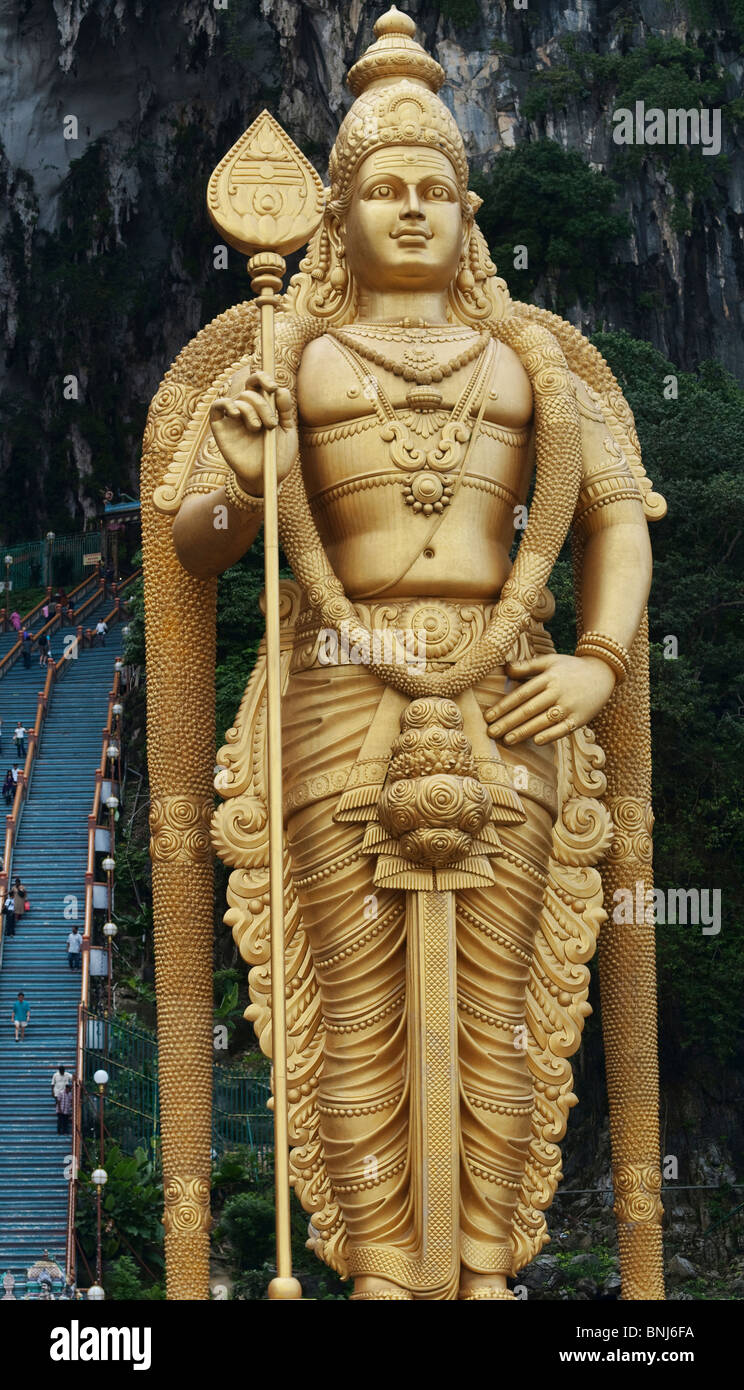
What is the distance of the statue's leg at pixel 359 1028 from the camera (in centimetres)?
733

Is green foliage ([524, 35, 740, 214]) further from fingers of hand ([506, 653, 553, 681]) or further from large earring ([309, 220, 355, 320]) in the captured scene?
fingers of hand ([506, 653, 553, 681])

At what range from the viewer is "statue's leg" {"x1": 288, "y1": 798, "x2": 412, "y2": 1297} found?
24.0ft

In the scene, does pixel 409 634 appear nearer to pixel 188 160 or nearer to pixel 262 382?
pixel 262 382

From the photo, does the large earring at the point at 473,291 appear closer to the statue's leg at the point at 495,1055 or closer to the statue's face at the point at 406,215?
the statue's face at the point at 406,215

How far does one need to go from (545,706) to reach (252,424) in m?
1.42

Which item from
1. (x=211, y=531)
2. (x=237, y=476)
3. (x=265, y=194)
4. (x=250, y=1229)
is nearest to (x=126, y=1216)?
(x=250, y=1229)

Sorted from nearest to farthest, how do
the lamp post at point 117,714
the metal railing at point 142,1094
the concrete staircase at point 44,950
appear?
1. the concrete staircase at point 44,950
2. the metal railing at point 142,1094
3. the lamp post at point 117,714

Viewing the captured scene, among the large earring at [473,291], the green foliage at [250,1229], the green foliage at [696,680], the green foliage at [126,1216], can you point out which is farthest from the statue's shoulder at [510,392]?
the green foliage at [696,680]

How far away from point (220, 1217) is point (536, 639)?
8.95m

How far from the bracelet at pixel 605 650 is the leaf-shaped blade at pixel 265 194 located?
5.61 feet
